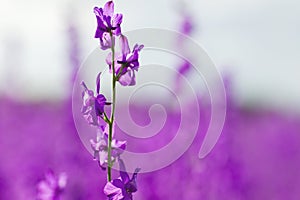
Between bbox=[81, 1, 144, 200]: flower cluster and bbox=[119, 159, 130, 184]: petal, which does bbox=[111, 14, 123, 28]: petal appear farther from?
bbox=[119, 159, 130, 184]: petal

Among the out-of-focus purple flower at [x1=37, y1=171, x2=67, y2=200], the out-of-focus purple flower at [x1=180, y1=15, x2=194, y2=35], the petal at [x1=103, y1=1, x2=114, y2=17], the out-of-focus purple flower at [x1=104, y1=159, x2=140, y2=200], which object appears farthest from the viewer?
the out-of-focus purple flower at [x1=180, y1=15, x2=194, y2=35]

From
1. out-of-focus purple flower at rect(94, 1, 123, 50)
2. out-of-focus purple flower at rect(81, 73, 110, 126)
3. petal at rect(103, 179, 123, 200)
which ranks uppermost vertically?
out-of-focus purple flower at rect(94, 1, 123, 50)

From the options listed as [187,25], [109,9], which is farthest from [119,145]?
[187,25]

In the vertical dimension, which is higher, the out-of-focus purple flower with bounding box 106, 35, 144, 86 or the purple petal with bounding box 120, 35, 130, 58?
the purple petal with bounding box 120, 35, 130, 58

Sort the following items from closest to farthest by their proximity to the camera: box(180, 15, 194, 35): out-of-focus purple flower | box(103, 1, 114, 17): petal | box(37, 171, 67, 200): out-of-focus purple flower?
box(103, 1, 114, 17): petal
box(37, 171, 67, 200): out-of-focus purple flower
box(180, 15, 194, 35): out-of-focus purple flower

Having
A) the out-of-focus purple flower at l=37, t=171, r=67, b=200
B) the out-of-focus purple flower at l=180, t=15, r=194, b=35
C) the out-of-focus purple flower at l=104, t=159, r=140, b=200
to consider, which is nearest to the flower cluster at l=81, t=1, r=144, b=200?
the out-of-focus purple flower at l=104, t=159, r=140, b=200

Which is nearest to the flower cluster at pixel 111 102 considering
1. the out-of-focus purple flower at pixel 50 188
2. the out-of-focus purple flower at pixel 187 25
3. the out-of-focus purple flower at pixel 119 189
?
the out-of-focus purple flower at pixel 119 189

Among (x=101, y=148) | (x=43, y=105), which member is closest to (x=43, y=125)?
(x=43, y=105)
